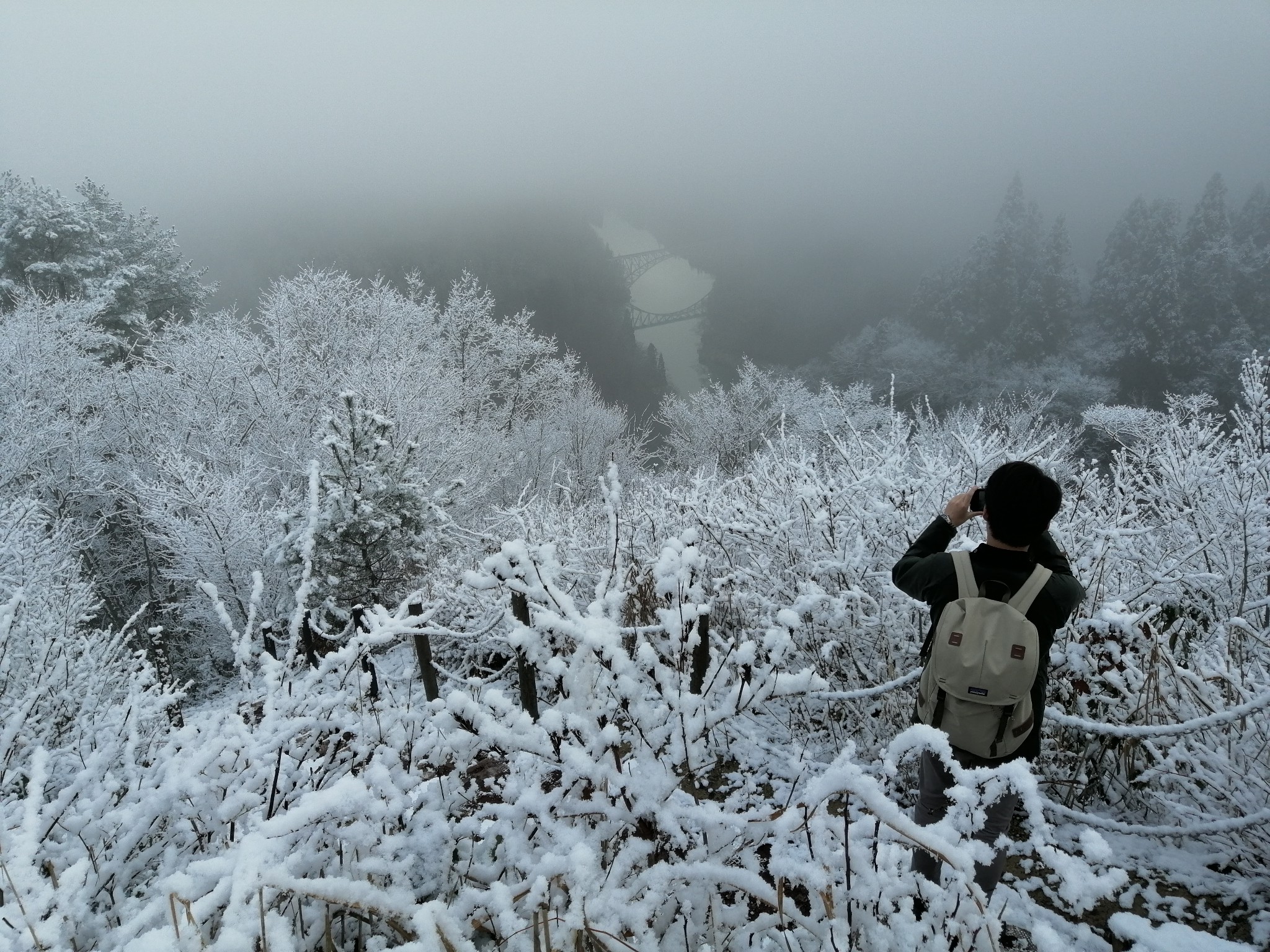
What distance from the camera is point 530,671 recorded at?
3.56 metres

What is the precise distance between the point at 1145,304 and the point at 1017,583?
50.2 meters

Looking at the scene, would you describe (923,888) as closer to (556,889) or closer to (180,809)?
(556,889)

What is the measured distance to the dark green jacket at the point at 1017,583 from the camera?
1.88 meters

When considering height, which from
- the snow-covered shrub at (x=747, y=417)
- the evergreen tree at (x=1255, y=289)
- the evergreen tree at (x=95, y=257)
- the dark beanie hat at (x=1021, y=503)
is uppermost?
the evergreen tree at (x=95, y=257)

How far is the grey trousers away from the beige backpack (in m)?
0.21

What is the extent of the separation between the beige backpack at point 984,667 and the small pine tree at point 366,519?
290 inches

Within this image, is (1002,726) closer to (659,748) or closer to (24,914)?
(659,748)

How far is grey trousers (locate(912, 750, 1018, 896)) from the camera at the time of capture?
2.12 metres

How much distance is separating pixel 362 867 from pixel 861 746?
3329 millimetres

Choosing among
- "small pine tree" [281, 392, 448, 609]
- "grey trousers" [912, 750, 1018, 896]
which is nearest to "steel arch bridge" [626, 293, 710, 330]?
"small pine tree" [281, 392, 448, 609]

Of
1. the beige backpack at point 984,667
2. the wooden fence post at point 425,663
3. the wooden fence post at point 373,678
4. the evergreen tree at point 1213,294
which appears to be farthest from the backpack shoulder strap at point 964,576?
the evergreen tree at point 1213,294

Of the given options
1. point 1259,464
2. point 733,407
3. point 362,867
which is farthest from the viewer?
point 733,407

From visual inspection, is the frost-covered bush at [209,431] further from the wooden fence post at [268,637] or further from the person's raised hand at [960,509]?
the person's raised hand at [960,509]

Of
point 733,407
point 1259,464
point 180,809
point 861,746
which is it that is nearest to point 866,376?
point 733,407
